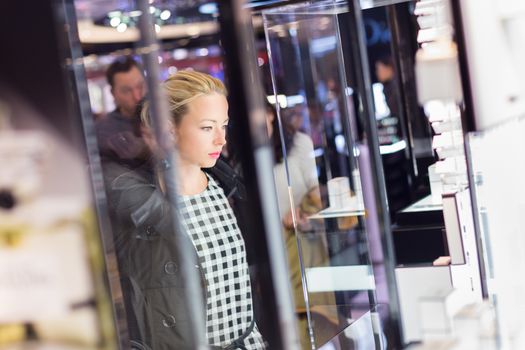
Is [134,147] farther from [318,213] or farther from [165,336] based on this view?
[318,213]

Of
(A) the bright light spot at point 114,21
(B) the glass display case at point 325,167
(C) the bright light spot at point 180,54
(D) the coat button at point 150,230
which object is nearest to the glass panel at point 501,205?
(B) the glass display case at point 325,167

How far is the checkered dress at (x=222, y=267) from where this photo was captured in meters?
2.79

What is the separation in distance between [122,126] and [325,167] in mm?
1261

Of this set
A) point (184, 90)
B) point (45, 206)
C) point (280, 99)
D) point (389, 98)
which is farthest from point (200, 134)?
point (389, 98)

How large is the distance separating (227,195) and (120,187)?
1.15 ft

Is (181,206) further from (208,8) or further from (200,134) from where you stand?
(208,8)

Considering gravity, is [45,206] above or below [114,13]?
below

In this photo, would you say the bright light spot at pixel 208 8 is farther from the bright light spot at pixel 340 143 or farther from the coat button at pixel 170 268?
the bright light spot at pixel 340 143

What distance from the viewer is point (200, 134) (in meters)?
2.85

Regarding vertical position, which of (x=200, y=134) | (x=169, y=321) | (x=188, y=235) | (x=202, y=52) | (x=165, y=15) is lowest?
(x=169, y=321)

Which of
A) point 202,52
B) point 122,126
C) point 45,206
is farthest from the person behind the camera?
point 202,52

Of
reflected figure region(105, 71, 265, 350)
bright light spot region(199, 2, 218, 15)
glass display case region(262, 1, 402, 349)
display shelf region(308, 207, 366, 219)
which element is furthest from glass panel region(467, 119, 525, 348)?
bright light spot region(199, 2, 218, 15)

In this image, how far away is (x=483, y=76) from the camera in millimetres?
2539

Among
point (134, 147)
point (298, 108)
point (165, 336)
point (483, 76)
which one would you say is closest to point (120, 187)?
point (134, 147)
